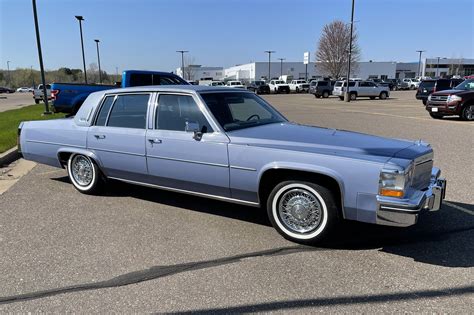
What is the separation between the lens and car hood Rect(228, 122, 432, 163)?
378 cm

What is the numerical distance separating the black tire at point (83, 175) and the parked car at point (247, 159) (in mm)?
17

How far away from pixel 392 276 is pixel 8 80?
461 ft

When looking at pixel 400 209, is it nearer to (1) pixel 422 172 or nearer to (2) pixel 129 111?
(1) pixel 422 172

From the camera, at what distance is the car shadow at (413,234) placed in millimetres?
3834

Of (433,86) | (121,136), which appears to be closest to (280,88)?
(433,86)

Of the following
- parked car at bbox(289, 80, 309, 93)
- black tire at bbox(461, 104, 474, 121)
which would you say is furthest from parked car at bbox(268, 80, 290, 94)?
black tire at bbox(461, 104, 474, 121)

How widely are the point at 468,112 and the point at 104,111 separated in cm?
1546

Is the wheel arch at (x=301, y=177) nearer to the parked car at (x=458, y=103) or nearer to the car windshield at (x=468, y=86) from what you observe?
the parked car at (x=458, y=103)

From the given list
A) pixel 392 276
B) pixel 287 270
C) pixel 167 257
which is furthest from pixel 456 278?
pixel 167 257

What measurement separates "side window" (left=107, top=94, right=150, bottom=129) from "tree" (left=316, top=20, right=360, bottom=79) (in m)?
64.2

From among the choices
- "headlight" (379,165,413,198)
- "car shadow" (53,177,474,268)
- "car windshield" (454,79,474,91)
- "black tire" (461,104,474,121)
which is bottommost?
"car shadow" (53,177,474,268)

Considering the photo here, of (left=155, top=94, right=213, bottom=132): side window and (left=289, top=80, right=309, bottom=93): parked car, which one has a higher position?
(left=155, top=94, right=213, bottom=132): side window

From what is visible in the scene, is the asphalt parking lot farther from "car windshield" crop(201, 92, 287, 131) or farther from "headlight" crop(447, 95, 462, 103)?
"headlight" crop(447, 95, 462, 103)

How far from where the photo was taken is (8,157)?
8.46 m
